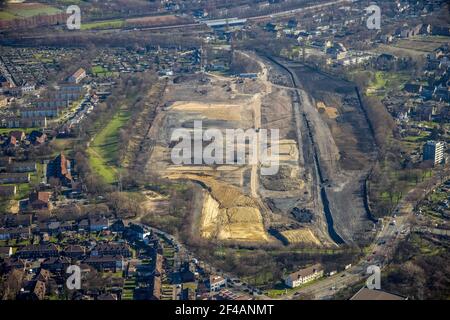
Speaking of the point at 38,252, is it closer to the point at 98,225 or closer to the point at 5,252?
the point at 5,252

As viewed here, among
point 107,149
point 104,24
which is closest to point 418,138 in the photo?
point 107,149

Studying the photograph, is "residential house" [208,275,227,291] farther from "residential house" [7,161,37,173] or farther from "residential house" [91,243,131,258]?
"residential house" [7,161,37,173]

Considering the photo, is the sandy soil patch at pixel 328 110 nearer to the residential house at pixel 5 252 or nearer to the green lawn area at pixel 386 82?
the green lawn area at pixel 386 82

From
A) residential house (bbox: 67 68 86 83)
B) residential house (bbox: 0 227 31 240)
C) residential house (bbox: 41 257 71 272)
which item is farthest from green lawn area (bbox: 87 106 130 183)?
residential house (bbox: 41 257 71 272)

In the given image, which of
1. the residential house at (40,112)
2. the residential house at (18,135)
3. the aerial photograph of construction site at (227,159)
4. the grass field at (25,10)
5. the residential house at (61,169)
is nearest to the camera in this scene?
the aerial photograph of construction site at (227,159)

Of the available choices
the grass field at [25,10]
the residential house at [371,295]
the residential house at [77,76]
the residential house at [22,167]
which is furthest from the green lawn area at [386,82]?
the grass field at [25,10]
